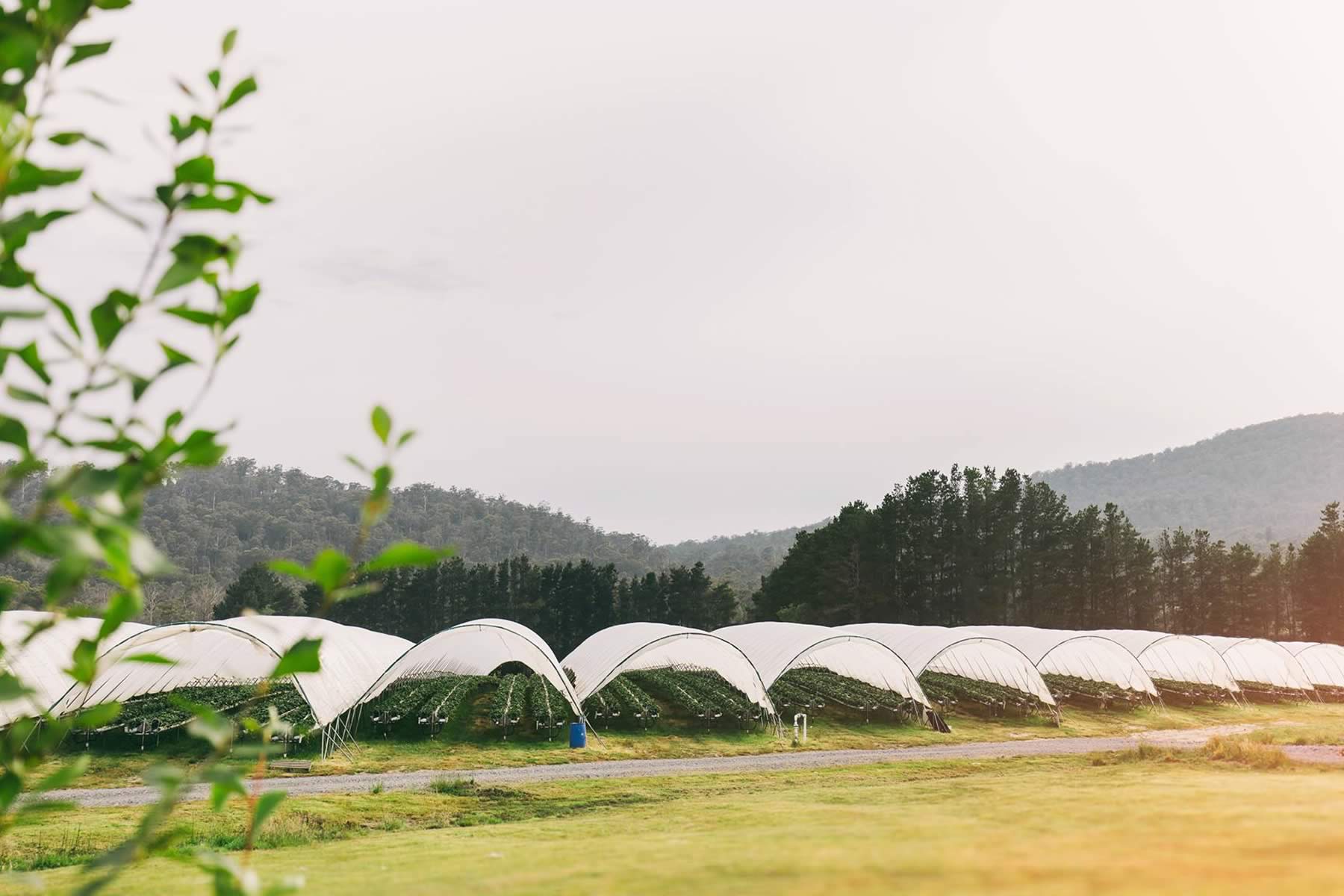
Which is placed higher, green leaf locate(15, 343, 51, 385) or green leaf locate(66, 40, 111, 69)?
green leaf locate(66, 40, 111, 69)

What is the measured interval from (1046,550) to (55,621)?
7249 centimetres

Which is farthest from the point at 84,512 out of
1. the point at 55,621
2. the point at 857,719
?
the point at 857,719

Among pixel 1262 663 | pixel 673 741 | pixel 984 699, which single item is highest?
pixel 1262 663

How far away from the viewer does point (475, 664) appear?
113ft

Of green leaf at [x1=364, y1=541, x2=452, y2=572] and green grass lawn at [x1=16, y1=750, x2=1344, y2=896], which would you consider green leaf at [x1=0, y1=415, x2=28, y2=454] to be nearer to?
green leaf at [x1=364, y1=541, x2=452, y2=572]

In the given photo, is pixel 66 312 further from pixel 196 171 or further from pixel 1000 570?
pixel 1000 570

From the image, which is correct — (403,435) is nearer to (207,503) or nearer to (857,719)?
(857,719)

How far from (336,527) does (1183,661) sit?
10327 centimetres

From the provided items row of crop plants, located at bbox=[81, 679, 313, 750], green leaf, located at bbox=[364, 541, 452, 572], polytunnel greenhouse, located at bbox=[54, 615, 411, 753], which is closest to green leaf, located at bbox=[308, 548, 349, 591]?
green leaf, located at bbox=[364, 541, 452, 572]

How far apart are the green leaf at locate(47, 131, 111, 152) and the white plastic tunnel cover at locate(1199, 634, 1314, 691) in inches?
1978

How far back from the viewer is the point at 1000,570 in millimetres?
67250

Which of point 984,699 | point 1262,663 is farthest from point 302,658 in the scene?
point 1262,663

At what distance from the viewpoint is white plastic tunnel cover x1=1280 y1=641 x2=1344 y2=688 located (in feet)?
155

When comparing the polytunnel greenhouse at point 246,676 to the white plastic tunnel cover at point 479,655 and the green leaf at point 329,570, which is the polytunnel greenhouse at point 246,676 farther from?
the green leaf at point 329,570
